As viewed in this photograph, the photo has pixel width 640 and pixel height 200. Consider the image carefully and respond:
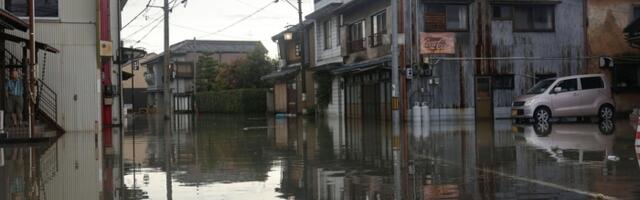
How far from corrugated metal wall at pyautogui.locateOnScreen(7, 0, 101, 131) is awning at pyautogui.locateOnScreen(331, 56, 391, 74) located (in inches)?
420

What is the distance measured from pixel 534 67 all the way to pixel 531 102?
207 inches

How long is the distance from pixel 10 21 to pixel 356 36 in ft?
58.1

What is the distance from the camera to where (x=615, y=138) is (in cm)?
1487

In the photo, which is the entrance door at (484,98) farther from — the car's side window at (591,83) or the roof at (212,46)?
the roof at (212,46)

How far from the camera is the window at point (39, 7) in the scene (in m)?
20.9

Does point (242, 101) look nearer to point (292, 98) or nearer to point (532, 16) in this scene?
point (292, 98)

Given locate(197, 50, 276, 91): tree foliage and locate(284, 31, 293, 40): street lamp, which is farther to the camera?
locate(197, 50, 276, 91): tree foliage

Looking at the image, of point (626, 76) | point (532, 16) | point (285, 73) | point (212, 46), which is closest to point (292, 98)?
point (285, 73)

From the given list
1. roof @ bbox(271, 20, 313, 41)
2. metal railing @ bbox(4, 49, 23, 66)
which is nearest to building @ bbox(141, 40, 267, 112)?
roof @ bbox(271, 20, 313, 41)

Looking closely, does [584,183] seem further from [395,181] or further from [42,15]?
[42,15]

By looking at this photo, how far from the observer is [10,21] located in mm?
16578

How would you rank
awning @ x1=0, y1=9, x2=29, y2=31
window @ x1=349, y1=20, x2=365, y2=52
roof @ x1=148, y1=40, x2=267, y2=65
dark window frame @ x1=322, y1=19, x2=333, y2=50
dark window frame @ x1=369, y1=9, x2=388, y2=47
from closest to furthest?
awning @ x1=0, y1=9, x2=29, y2=31 < dark window frame @ x1=369, y1=9, x2=388, y2=47 < window @ x1=349, y1=20, x2=365, y2=52 < dark window frame @ x1=322, y1=19, x2=333, y2=50 < roof @ x1=148, y1=40, x2=267, y2=65

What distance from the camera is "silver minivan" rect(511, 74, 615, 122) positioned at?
22125mm

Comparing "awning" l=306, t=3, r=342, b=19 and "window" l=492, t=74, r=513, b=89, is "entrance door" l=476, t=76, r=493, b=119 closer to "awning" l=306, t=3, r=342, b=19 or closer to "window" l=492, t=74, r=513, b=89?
"window" l=492, t=74, r=513, b=89
